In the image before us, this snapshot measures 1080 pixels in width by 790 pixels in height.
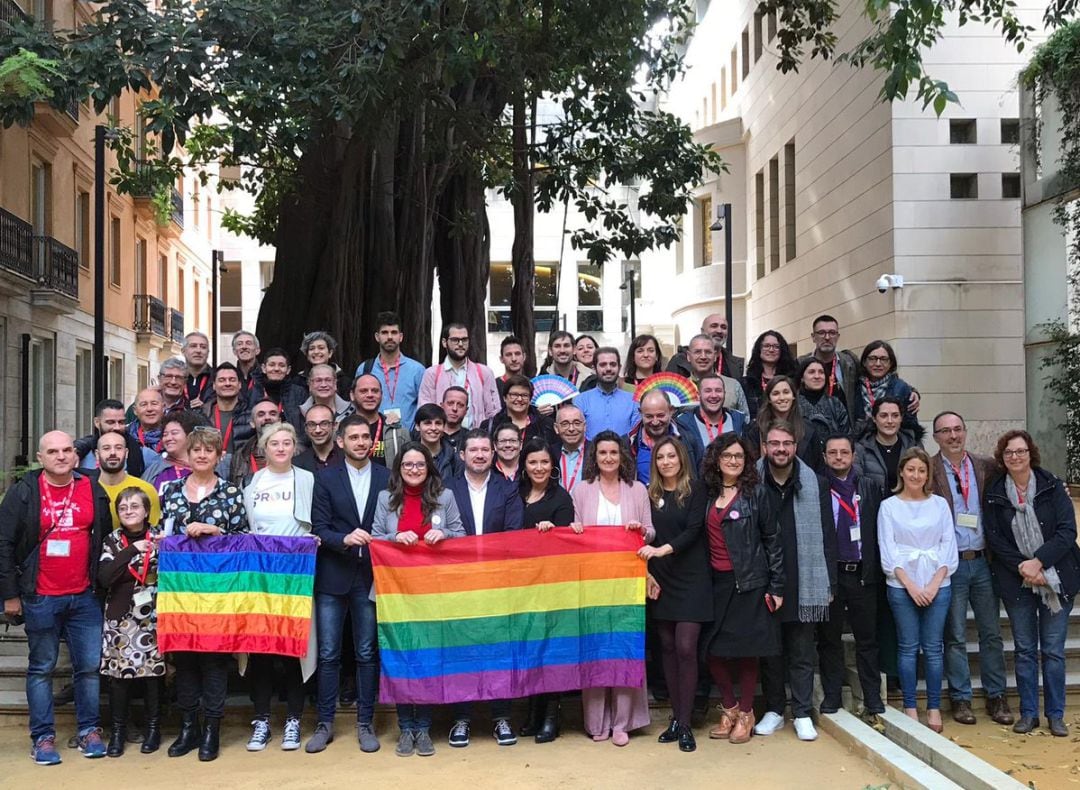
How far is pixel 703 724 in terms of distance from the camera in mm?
7297

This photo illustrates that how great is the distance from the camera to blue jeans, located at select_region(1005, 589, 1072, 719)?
7.24 meters

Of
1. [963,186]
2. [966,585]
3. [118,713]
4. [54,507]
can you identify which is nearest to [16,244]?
[54,507]

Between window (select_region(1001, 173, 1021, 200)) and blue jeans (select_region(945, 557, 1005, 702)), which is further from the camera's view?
window (select_region(1001, 173, 1021, 200))

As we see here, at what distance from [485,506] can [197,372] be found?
122 inches

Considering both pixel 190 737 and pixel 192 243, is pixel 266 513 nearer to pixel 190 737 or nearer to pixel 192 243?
pixel 190 737

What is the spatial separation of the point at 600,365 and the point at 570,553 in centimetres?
163

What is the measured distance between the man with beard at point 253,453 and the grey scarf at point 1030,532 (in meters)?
4.87

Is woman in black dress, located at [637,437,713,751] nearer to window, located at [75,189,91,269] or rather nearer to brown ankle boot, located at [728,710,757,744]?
brown ankle boot, located at [728,710,757,744]

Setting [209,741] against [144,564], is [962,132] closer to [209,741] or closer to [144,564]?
[144,564]

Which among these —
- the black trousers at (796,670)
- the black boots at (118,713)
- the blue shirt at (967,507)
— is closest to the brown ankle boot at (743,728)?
the black trousers at (796,670)

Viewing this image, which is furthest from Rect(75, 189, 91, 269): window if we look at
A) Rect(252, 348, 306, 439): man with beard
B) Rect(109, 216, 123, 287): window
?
Rect(252, 348, 306, 439): man with beard

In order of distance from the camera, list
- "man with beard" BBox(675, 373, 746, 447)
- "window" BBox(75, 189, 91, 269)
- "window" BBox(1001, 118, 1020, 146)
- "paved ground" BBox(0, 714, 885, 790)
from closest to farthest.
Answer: "paved ground" BBox(0, 714, 885, 790) < "man with beard" BBox(675, 373, 746, 447) < "window" BBox(1001, 118, 1020, 146) < "window" BBox(75, 189, 91, 269)

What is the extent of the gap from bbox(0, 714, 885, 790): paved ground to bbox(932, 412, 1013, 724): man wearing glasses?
1115 mm

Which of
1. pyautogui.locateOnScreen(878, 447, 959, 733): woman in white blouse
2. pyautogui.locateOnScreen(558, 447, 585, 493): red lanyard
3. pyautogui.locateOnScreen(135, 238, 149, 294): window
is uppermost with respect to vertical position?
pyautogui.locateOnScreen(135, 238, 149, 294): window
